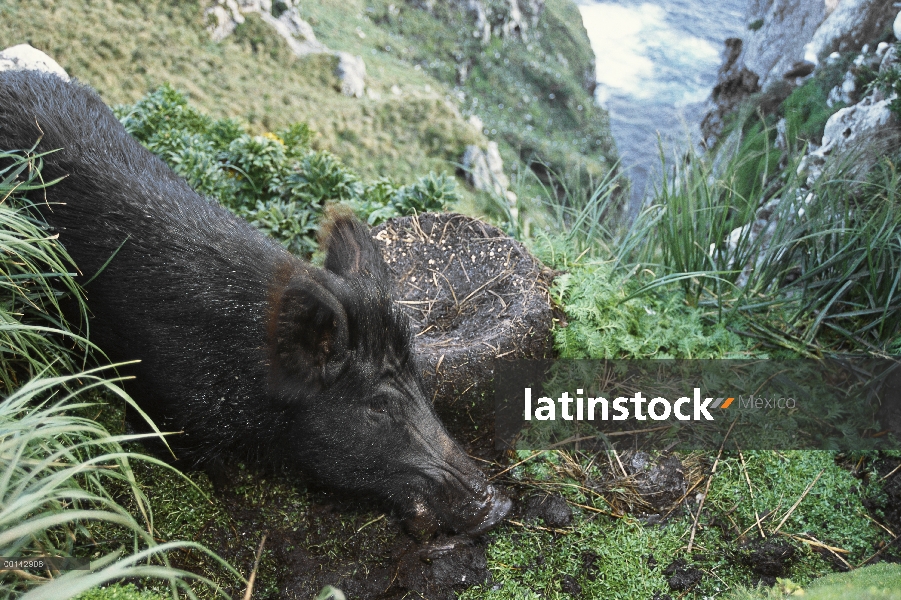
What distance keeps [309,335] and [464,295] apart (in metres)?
1.54

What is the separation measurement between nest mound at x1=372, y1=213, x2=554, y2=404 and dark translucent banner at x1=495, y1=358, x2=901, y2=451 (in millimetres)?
149

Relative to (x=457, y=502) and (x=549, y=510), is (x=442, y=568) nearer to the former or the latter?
(x=457, y=502)

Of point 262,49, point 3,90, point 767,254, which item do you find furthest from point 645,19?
point 3,90

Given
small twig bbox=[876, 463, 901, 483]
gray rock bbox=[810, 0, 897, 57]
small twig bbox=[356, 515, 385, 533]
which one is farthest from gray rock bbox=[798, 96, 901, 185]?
small twig bbox=[356, 515, 385, 533]

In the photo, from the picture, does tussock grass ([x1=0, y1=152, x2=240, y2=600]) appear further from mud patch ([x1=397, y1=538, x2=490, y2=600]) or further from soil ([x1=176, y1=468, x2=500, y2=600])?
mud patch ([x1=397, y1=538, x2=490, y2=600])

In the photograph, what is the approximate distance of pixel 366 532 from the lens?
3055mm

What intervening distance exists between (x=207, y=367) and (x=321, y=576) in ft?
3.35

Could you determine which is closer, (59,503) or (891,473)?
(59,503)

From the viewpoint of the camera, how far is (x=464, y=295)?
4066 millimetres

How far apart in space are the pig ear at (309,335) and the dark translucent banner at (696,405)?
1039 mm

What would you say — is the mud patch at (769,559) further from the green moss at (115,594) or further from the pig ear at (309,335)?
the green moss at (115,594)

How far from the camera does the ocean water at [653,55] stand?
2222 centimetres

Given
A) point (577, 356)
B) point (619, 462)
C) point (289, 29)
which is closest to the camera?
point (619, 462)

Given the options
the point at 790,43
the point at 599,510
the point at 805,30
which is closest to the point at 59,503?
the point at 599,510
